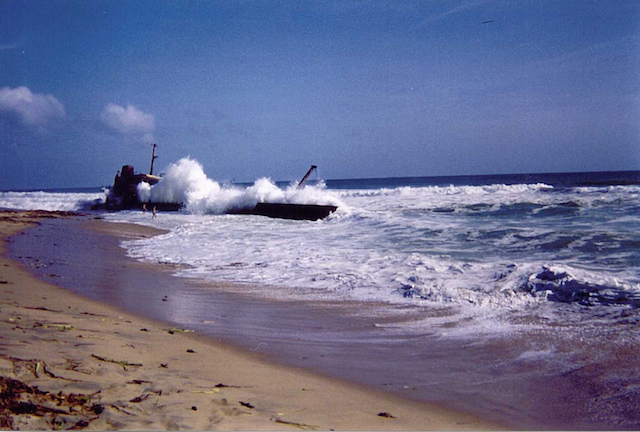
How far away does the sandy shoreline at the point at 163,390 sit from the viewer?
219 cm

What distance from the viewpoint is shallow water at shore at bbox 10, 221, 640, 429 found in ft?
9.09

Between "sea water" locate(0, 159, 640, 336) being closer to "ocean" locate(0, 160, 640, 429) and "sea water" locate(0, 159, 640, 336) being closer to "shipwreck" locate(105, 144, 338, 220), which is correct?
"ocean" locate(0, 160, 640, 429)

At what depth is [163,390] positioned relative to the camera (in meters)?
2.61

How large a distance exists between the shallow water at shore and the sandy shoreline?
0.31 m

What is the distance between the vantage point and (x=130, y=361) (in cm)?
310

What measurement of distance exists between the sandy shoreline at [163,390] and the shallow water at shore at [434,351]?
1.01 ft

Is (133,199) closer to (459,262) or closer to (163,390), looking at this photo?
(459,262)

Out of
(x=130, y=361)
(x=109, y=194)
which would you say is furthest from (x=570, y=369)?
(x=109, y=194)

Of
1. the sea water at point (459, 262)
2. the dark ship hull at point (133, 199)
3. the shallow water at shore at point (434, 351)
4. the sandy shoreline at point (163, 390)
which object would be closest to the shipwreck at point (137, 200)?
the dark ship hull at point (133, 199)

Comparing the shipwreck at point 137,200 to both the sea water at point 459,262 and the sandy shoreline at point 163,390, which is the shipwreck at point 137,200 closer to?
the sea water at point 459,262

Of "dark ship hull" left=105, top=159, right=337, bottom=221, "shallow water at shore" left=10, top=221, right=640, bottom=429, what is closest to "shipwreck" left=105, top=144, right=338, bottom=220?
"dark ship hull" left=105, top=159, right=337, bottom=221

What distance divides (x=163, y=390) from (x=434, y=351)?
2.15m

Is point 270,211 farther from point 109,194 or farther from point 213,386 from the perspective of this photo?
point 213,386

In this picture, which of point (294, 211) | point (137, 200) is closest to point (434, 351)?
point (294, 211)
